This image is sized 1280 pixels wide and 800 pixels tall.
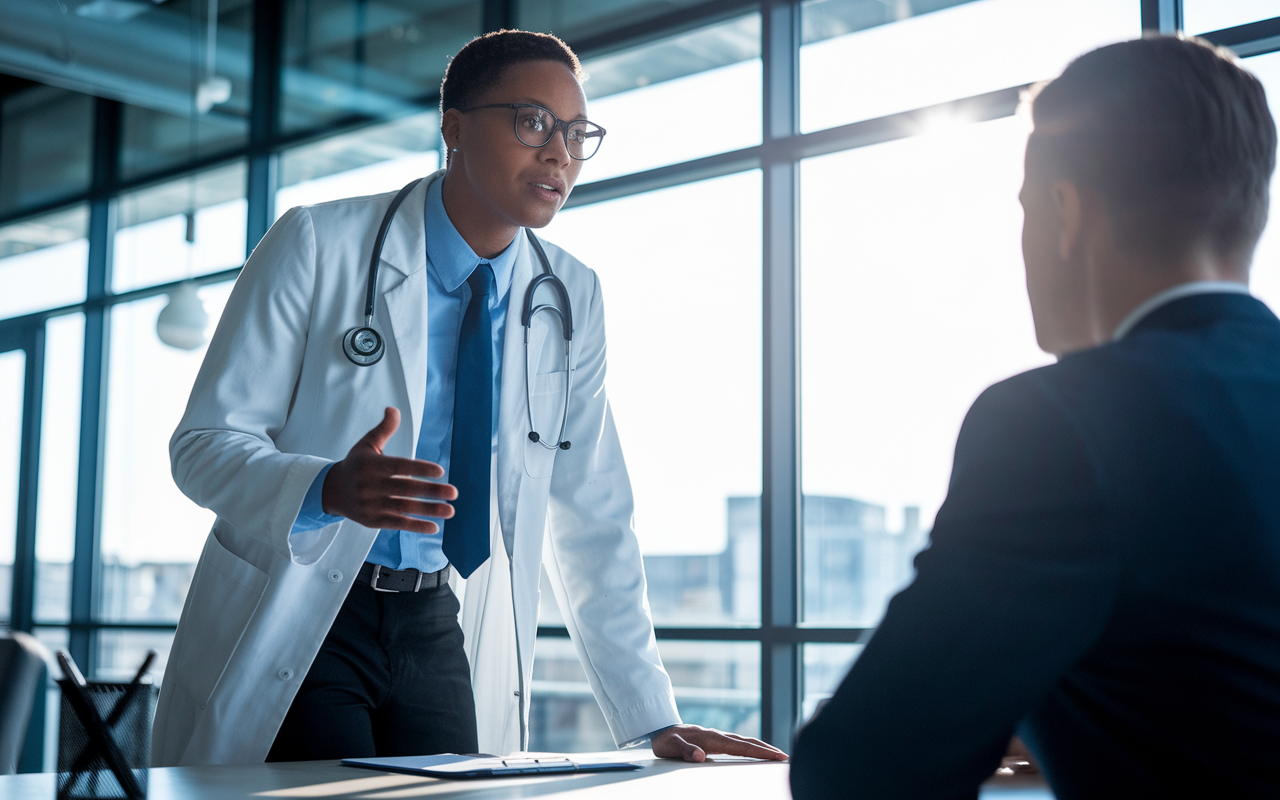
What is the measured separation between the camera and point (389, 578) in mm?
1702

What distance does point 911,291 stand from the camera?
4016mm

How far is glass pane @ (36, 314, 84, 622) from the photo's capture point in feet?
21.8

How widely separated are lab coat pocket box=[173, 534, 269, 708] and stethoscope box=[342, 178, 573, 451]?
37 centimetres

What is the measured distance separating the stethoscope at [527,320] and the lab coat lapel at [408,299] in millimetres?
17

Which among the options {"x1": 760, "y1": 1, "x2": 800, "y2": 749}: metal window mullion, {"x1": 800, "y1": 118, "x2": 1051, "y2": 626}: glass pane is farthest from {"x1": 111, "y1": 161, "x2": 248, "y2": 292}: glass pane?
{"x1": 800, "y1": 118, "x2": 1051, "y2": 626}: glass pane

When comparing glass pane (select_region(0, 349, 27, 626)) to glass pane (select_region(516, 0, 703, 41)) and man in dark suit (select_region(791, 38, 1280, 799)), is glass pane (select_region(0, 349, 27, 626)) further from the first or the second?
man in dark suit (select_region(791, 38, 1280, 799))

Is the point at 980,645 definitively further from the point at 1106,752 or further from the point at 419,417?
the point at 419,417

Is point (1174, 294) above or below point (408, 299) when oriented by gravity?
below

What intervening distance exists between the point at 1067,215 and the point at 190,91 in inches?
212

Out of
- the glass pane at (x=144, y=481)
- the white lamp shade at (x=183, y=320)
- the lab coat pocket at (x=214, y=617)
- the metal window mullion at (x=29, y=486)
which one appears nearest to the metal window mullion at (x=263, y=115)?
the glass pane at (x=144, y=481)

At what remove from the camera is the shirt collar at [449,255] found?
197 cm

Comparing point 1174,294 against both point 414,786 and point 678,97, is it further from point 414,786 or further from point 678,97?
point 678,97

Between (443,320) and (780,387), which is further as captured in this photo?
(780,387)

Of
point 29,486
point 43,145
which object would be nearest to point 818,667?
point 29,486
